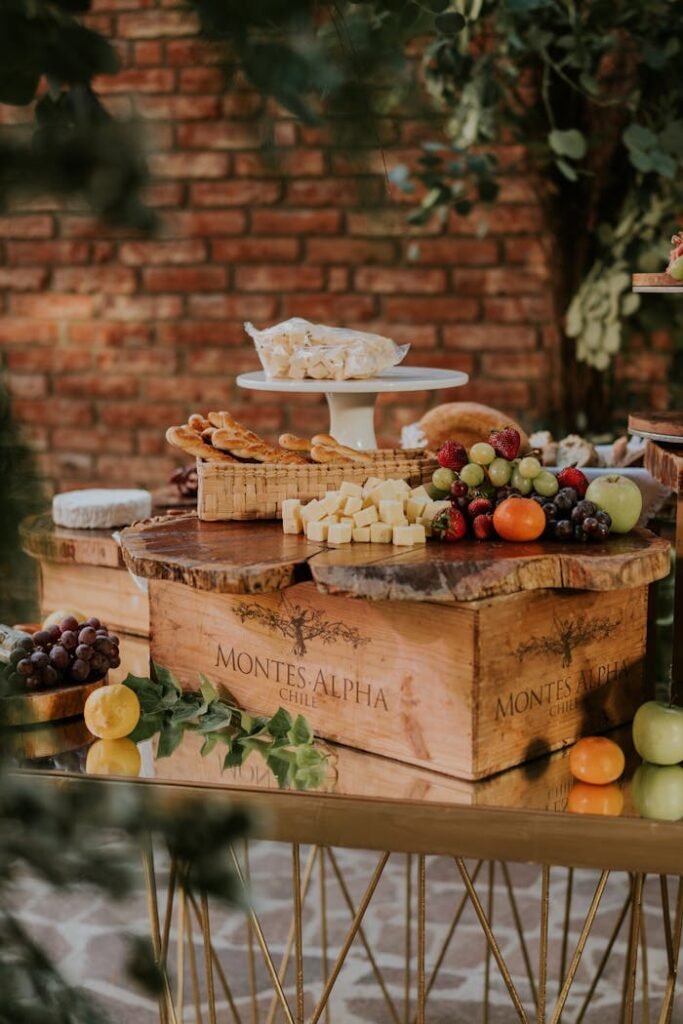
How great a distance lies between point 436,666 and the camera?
118 centimetres

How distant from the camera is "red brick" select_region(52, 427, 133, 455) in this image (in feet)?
11.8

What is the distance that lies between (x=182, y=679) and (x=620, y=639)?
523mm

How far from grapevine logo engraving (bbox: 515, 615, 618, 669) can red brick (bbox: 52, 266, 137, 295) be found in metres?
2.43

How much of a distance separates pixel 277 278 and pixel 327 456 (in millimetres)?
2011

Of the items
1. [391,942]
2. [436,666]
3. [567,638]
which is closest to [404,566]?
[436,666]

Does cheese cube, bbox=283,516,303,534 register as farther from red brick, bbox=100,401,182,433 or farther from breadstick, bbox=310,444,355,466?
red brick, bbox=100,401,182,433

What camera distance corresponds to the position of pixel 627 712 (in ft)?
4.43

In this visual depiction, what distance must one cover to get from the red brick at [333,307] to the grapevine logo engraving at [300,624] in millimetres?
2145

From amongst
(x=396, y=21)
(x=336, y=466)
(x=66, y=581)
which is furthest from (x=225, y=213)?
(x=396, y=21)

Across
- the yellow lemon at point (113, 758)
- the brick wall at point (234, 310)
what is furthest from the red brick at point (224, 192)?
the yellow lemon at point (113, 758)

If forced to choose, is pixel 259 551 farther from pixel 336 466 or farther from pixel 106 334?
pixel 106 334

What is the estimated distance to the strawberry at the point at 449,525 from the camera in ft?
4.31

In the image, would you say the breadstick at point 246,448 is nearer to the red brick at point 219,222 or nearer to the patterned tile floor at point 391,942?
the patterned tile floor at point 391,942

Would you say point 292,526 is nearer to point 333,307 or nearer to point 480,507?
point 480,507
